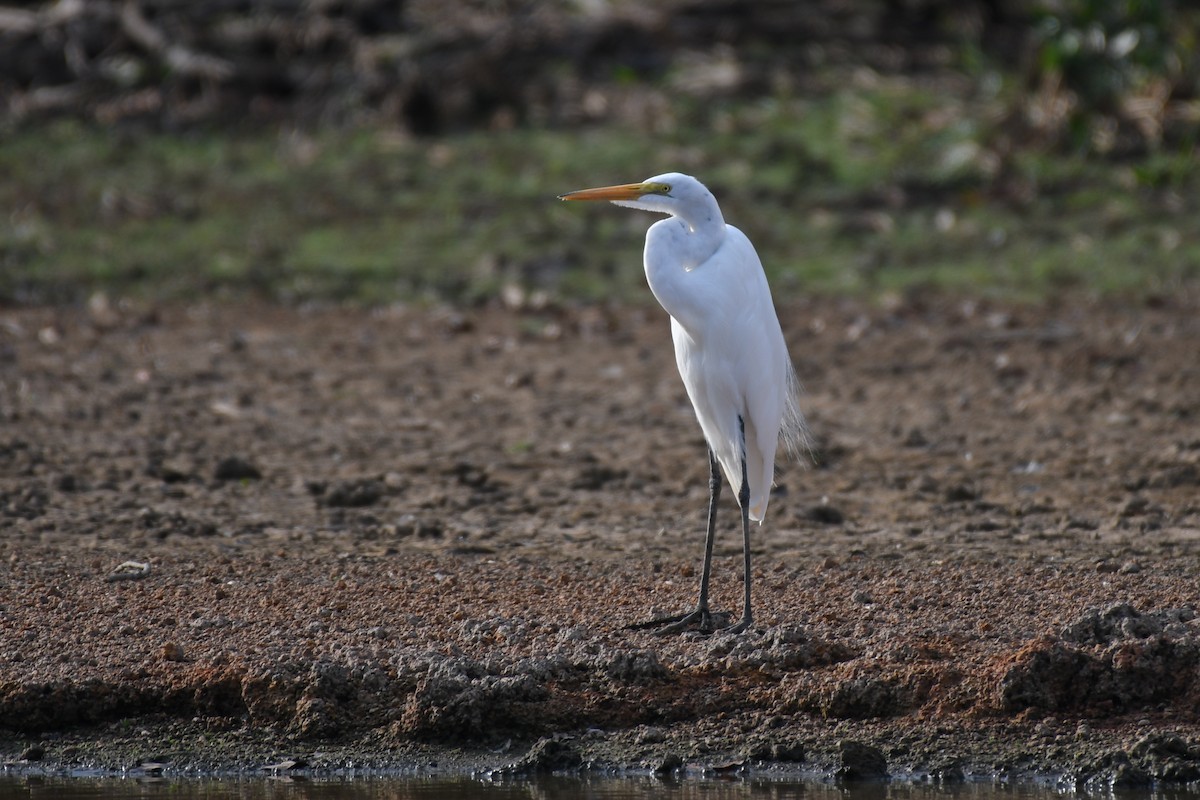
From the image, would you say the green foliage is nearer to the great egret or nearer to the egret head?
the great egret

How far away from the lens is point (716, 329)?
16.6 ft

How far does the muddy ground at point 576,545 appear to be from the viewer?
448cm

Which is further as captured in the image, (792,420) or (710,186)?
(710,186)

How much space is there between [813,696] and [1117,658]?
83cm

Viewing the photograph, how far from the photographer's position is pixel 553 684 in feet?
15.0

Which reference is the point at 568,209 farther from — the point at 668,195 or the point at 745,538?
the point at 745,538

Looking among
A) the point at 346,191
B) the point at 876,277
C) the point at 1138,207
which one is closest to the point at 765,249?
the point at 876,277

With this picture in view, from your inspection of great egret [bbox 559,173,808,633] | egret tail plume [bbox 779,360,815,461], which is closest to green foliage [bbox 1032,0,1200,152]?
egret tail plume [bbox 779,360,815,461]

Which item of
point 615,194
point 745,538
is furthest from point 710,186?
point 745,538

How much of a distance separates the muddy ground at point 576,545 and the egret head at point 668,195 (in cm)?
131

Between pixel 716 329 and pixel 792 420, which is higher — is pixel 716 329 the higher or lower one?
the higher one

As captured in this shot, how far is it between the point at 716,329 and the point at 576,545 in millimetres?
1397

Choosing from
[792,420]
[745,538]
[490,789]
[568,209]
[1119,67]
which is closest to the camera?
[490,789]

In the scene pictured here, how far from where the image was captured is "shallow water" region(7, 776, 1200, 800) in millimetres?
4234
